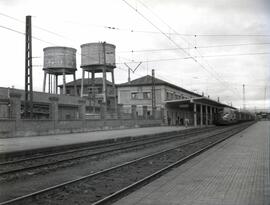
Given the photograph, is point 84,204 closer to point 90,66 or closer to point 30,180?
point 30,180

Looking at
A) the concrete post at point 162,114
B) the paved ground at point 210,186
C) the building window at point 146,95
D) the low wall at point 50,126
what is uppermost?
the building window at point 146,95

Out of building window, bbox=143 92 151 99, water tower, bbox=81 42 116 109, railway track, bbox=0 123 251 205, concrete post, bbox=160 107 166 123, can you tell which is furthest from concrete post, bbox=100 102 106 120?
building window, bbox=143 92 151 99

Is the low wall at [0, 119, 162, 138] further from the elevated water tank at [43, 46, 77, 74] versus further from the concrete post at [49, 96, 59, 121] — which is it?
the elevated water tank at [43, 46, 77, 74]

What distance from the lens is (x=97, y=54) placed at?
59281 millimetres

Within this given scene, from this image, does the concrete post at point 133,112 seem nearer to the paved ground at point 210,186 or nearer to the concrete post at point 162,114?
the concrete post at point 162,114

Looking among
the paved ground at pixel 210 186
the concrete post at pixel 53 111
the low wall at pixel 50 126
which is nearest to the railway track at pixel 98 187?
the paved ground at pixel 210 186

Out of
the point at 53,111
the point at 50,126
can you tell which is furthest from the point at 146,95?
the point at 50,126

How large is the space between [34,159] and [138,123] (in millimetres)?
41143

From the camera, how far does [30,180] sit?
11.2 m

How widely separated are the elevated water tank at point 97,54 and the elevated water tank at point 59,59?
84.2 inches

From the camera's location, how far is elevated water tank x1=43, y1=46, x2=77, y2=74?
59031mm

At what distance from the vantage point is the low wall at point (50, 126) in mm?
28297

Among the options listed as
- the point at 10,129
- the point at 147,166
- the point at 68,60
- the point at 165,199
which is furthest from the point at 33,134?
the point at 68,60

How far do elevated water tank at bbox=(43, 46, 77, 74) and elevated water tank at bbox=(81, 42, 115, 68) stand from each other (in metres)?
2.14
